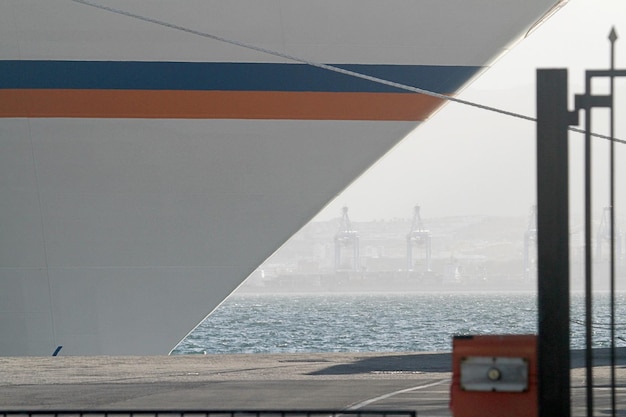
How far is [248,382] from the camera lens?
13.8 m

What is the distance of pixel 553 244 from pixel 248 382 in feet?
27.9

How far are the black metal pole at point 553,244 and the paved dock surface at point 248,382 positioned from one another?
5041 mm

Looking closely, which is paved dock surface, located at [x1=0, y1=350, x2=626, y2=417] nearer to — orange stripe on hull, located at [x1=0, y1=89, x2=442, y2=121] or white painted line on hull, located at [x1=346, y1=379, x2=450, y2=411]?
white painted line on hull, located at [x1=346, y1=379, x2=450, y2=411]

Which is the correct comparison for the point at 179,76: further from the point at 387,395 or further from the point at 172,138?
the point at 387,395

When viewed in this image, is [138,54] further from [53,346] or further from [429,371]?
[429,371]

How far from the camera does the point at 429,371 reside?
48.9 feet

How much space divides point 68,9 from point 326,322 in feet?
262

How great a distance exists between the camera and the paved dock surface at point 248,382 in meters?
11.4

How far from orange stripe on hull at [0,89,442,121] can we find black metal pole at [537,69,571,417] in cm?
769

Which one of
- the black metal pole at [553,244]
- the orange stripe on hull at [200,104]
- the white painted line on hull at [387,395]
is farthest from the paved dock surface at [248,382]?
the black metal pole at [553,244]

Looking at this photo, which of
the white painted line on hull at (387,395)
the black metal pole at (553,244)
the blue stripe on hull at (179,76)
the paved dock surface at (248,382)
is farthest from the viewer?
the blue stripe on hull at (179,76)

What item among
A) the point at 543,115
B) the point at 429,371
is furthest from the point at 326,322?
the point at 543,115

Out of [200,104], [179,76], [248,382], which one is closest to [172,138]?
[200,104]

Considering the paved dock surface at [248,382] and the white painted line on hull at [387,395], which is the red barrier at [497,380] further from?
the white painted line on hull at [387,395]
